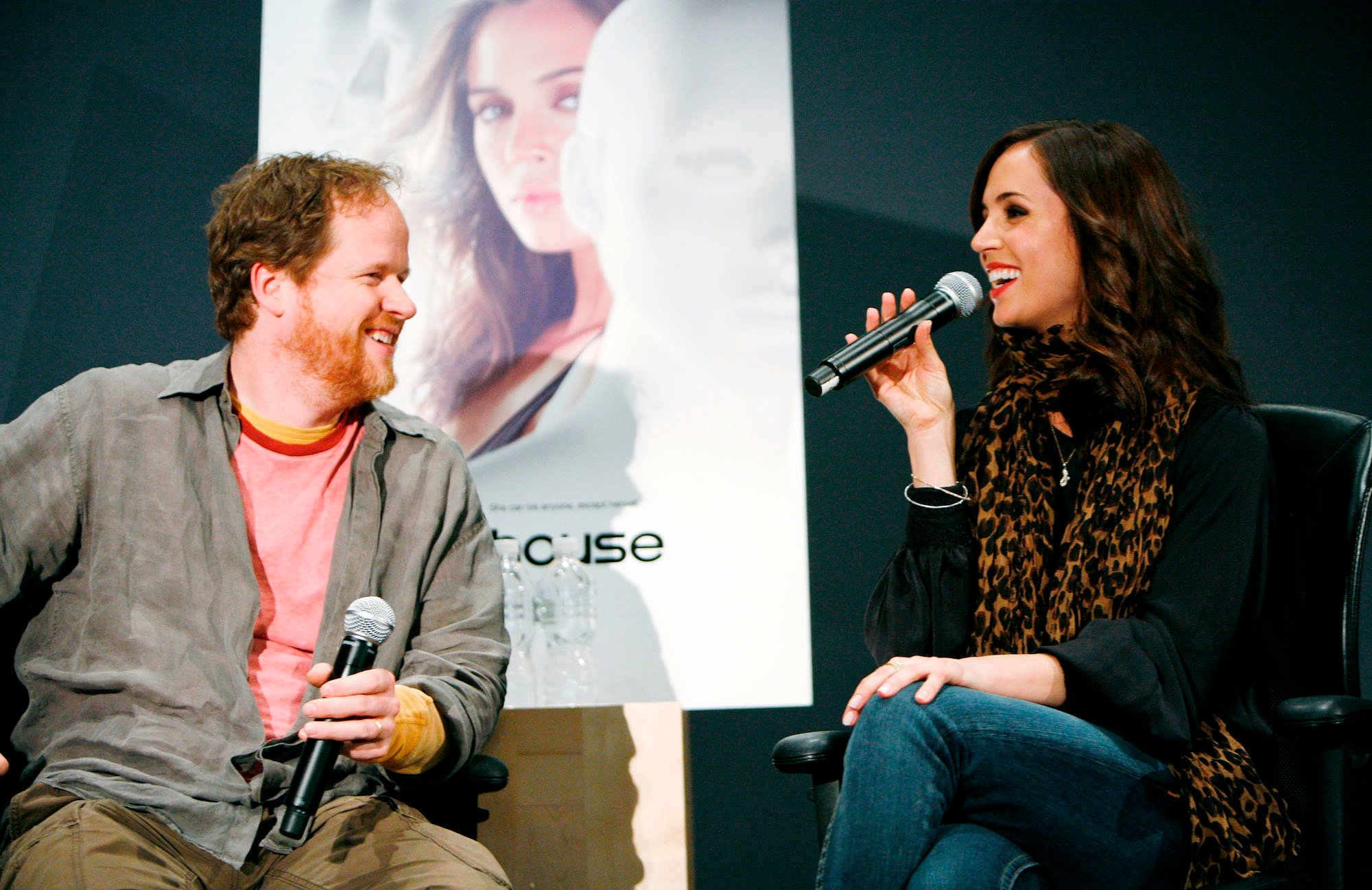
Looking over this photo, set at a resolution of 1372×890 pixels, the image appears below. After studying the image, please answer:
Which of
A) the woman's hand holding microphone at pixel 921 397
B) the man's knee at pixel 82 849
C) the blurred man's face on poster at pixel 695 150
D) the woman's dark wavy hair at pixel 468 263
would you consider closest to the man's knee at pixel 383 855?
the man's knee at pixel 82 849

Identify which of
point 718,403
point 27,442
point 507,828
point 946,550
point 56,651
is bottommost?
point 507,828

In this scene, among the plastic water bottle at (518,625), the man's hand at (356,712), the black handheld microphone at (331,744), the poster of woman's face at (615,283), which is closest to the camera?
the black handheld microphone at (331,744)

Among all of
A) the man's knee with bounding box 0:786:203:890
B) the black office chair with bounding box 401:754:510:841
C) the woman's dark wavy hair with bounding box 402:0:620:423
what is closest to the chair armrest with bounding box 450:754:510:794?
the black office chair with bounding box 401:754:510:841

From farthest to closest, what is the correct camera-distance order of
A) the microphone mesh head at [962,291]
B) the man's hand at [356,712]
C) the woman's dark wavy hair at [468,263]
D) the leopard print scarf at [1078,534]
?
the woman's dark wavy hair at [468,263], the microphone mesh head at [962,291], the leopard print scarf at [1078,534], the man's hand at [356,712]

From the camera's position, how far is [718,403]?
2.83 metres

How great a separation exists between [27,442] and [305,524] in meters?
0.39

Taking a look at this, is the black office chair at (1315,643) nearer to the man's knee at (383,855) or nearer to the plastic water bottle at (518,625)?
the man's knee at (383,855)

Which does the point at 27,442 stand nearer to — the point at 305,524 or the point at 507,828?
the point at 305,524

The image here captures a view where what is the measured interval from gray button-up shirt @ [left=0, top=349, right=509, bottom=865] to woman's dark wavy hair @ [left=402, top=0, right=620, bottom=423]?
3.62ft

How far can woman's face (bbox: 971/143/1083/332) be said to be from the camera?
72.7 inches

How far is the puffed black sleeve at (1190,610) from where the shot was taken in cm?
142

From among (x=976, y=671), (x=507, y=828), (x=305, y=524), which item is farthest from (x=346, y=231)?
(x=976, y=671)

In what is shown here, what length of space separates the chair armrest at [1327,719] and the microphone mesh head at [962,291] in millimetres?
742

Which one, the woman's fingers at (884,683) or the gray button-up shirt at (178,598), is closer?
the woman's fingers at (884,683)
